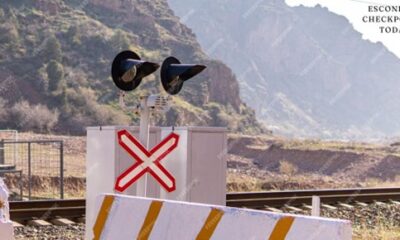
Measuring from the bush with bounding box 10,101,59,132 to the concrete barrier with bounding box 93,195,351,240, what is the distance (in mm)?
45773

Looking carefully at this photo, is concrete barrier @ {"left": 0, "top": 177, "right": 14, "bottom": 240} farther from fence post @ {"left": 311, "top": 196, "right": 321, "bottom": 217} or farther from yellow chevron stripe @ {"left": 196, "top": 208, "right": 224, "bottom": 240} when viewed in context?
fence post @ {"left": 311, "top": 196, "right": 321, "bottom": 217}

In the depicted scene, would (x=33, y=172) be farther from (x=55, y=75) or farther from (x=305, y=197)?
(x=55, y=75)

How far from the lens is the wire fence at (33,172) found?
51.5ft

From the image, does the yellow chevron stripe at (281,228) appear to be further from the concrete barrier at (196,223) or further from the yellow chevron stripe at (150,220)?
the yellow chevron stripe at (150,220)

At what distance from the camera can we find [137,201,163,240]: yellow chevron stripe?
5617mm

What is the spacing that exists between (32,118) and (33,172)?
30.0m

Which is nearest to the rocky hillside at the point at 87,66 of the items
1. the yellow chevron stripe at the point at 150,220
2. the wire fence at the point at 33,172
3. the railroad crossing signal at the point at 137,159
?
the wire fence at the point at 33,172

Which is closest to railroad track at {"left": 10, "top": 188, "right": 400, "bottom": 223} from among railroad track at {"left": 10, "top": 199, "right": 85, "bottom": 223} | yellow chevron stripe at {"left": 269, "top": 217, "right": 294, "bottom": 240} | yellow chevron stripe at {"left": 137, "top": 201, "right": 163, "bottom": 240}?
railroad track at {"left": 10, "top": 199, "right": 85, "bottom": 223}

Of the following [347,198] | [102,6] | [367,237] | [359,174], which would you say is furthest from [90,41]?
[367,237]

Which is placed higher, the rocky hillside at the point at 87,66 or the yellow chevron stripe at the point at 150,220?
the rocky hillside at the point at 87,66

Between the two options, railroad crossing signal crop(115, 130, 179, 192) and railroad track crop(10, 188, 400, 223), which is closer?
railroad crossing signal crop(115, 130, 179, 192)

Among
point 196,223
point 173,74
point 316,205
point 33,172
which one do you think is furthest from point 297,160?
point 196,223

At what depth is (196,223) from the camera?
5.21 metres

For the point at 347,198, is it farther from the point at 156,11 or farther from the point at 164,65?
the point at 156,11
